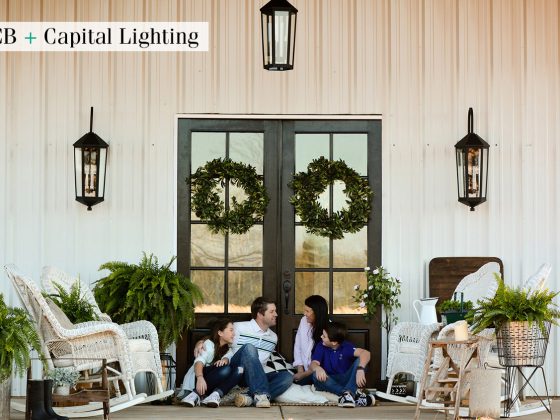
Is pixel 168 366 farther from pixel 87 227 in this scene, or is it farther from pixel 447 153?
pixel 447 153

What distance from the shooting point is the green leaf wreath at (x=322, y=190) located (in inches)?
375

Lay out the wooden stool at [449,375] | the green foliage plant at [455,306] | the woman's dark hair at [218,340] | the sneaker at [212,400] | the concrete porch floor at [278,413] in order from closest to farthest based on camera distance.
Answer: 1. the wooden stool at [449,375]
2. the concrete porch floor at [278,413]
3. the green foliage plant at [455,306]
4. the sneaker at [212,400]
5. the woman's dark hair at [218,340]

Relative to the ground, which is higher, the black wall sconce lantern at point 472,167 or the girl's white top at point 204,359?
the black wall sconce lantern at point 472,167

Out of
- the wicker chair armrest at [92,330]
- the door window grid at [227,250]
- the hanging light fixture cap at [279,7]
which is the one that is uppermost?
the hanging light fixture cap at [279,7]

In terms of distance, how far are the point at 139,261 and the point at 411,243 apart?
225 cm

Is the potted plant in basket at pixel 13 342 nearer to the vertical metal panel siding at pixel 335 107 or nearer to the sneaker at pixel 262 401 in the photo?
the sneaker at pixel 262 401

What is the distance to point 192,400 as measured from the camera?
859cm

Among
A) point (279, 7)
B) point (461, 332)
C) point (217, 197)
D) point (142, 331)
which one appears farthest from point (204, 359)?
point (279, 7)

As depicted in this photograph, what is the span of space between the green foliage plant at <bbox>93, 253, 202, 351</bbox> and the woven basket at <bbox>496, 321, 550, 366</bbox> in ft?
8.76

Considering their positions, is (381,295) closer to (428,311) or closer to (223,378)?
(428,311)

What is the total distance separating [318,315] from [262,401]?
0.92 meters

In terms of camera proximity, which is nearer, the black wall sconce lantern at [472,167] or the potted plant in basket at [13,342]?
the potted plant in basket at [13,342]

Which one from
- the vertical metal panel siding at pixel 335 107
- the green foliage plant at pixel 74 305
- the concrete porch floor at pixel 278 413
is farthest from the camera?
the vertical metal panel siding at pixel 335 107

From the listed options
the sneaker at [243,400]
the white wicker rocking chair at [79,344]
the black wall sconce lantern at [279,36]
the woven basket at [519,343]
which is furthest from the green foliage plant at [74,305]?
the woven basket at [519,343]
